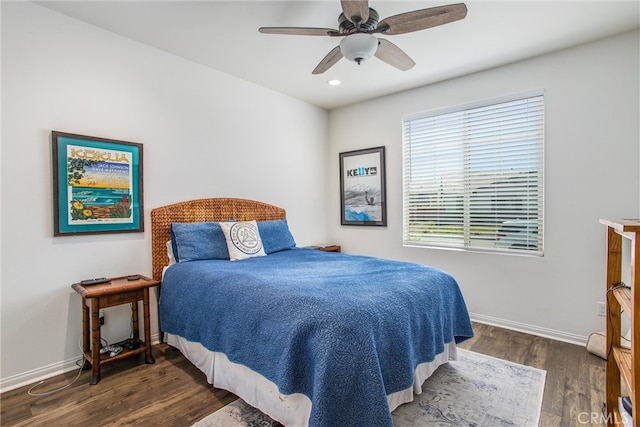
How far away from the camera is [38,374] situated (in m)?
2.30

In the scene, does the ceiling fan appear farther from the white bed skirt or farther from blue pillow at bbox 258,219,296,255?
the white bed skirt

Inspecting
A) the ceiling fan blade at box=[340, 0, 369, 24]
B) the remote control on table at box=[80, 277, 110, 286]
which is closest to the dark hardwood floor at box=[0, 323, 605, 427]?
the remote control on table at box=[80, 277, 110, 286]

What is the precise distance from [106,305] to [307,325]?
5.39 feet

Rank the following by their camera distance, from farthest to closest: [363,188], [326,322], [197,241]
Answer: [363,188] < [197,241] < [326,322]

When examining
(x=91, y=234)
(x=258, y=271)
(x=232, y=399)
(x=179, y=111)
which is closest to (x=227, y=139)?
(x=179, y=111)

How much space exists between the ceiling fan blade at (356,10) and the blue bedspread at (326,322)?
165 centimetres

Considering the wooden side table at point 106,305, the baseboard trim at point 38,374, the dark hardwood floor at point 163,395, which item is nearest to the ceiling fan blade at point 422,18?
the dark hardwood floor at point 163,395

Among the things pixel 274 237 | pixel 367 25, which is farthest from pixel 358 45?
pixel 274 237

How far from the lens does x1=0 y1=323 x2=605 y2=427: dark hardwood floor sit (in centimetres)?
187

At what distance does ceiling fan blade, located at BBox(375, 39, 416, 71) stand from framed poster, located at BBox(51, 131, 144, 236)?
2.20m

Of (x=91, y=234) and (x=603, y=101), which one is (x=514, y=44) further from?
(x=91, y=234)

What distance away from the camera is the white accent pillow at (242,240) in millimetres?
2969

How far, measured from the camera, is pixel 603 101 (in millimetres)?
2779

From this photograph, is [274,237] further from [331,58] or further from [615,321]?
[615,321]
